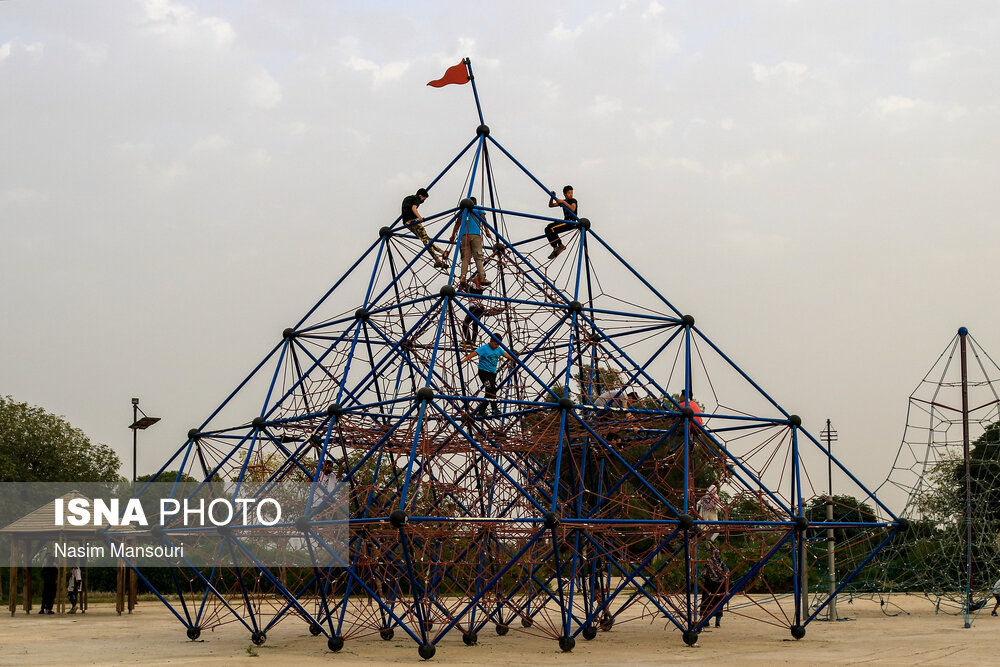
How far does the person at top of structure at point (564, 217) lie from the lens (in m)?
22.5

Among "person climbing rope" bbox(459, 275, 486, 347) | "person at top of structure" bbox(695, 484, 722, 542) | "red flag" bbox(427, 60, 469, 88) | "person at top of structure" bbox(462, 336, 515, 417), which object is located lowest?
"person at top of structure" bbox(695, 484, 722, 542)

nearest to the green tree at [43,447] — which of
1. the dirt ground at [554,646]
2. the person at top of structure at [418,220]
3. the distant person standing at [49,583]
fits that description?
the distant person standing at [49,583]

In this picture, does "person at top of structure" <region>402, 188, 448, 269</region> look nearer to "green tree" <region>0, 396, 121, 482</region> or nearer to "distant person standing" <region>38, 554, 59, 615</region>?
"distant person standing" <region>38, 554, 59, 615</region>

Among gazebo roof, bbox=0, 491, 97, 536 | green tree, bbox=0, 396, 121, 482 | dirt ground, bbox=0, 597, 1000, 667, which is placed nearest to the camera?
dirt ground, bbox=0, 597, 1000, 667

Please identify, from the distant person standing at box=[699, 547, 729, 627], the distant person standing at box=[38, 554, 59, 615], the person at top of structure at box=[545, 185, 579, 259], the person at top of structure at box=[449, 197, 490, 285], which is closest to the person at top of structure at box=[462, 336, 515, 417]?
the person at top of structure at box=[449, 197, 490, 285]

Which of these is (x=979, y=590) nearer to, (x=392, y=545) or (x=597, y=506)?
(x=597, y=506)

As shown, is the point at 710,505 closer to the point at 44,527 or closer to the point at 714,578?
the point at 714,578

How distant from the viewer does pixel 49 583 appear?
33.6 metres

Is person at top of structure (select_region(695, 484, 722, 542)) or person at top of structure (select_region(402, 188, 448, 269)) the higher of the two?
person at top of structure (select_region(402, 188, 448, 269))

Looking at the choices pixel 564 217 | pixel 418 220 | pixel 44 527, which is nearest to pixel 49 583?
pixel 44 527

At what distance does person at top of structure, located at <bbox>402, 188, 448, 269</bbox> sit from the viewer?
2192 centimetres

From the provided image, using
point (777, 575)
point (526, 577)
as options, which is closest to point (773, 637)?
point (526, 577)

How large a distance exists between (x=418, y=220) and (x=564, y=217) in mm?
2979

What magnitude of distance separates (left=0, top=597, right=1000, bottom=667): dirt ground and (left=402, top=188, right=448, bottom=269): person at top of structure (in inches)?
281
